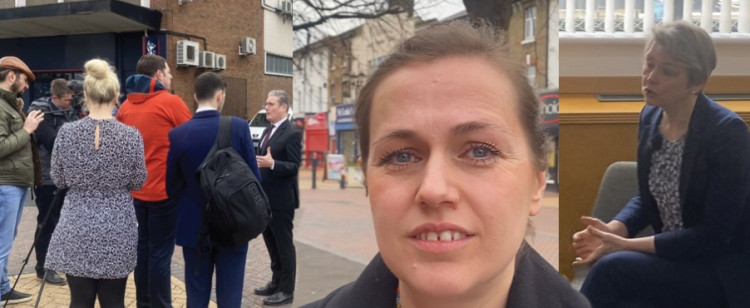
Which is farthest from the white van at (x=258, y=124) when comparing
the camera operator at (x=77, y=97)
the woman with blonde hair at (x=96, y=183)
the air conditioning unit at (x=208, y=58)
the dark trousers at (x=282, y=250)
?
the camera operator at (x=77, y=97)

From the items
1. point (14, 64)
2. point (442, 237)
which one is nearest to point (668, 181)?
point (442, 237)

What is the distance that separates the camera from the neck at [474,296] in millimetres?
838

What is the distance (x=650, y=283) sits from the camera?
3.86 feet

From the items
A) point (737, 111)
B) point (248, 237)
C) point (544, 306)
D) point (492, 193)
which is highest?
point (737, 111)

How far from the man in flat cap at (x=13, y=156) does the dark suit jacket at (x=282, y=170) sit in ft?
3.80

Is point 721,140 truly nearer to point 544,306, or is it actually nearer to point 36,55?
point 544,306

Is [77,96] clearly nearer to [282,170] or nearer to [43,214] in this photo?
[282,170]

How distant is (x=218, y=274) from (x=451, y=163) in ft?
6.74

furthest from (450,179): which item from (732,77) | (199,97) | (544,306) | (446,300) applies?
(199,97)

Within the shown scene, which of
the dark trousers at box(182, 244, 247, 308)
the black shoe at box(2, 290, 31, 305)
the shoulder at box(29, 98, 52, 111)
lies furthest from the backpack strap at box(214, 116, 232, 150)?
the black shoe at box(2, 290, 31, 305)

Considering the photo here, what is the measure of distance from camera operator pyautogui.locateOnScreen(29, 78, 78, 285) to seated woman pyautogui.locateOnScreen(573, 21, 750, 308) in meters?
2.44

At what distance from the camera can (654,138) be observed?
1.12 meters

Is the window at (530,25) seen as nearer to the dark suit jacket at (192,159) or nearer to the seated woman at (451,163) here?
the seated woman at (451,163)

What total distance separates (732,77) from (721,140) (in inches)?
5.1
